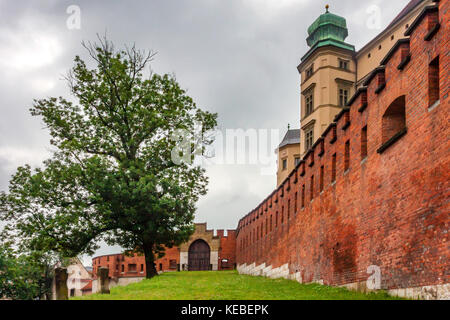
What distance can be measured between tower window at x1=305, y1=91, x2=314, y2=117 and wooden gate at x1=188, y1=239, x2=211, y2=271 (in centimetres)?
2991

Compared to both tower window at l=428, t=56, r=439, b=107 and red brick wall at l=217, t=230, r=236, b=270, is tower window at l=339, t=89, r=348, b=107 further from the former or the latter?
red brick wall at l=217, t=230, r=236, b=270

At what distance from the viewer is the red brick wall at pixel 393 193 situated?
1153 centimetres

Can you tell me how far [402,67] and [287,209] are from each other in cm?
1717

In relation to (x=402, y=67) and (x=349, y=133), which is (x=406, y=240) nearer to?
(x=402, y=67)

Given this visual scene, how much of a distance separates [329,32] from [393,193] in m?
28.1

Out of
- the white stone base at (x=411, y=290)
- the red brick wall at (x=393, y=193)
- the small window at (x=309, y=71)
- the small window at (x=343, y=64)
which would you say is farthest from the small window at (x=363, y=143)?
the small window at (x=309, y=71)

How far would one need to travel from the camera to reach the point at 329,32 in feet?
132

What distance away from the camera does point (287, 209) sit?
3025cm

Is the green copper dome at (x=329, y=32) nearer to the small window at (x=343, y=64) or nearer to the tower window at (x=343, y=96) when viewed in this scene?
the small window at (x=343, y=64)

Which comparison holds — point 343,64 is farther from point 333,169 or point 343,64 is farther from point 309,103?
point 333,169

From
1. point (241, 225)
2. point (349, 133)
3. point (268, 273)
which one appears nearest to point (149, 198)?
point (268, 273)

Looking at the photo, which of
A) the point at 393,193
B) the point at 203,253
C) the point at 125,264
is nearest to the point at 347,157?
the point at 393,193

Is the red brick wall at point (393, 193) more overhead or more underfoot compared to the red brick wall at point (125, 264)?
more overhead

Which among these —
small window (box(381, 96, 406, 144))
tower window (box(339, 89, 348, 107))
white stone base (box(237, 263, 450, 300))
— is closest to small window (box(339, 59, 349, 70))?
tower window (box(339, 89, 348, 107))
